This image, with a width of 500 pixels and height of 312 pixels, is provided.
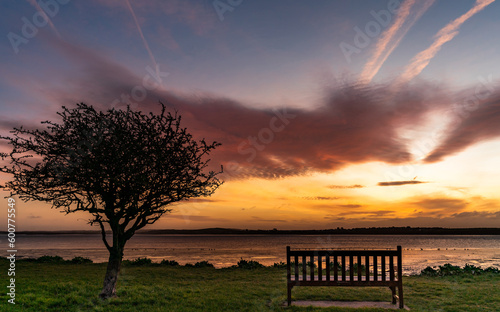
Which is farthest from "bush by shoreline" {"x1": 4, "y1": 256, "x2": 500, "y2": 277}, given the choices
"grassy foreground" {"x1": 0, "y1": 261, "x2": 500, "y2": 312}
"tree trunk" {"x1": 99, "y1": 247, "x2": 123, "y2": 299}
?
"tree trunk" {"x1": 99, "y1": 247, "x2": 123, "y2": 299}

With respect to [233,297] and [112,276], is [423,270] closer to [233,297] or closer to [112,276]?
[233,297]

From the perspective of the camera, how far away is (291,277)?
11.5m

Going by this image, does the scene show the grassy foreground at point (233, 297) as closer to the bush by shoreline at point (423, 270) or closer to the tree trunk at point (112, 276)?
the tree trunk at point (112, 276)

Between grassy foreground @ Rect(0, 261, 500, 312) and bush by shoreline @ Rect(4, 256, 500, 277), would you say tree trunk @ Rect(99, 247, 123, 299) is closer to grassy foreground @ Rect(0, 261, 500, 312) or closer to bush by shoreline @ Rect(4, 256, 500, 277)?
grassy foreground @ Rect(0, 261, 500, 312)

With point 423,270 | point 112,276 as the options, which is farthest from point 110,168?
point 423,270

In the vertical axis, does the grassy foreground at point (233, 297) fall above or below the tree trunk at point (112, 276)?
below

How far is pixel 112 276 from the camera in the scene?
12.5 meters

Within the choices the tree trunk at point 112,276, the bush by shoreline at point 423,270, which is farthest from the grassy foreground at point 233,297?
the bush by shoreline at point 423,270

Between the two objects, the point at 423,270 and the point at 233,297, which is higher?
the point at 233,297

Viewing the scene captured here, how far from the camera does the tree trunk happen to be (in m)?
12.3

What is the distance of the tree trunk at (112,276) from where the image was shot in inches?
484

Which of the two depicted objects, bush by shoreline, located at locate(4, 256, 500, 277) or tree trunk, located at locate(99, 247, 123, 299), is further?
bush by shoreline, located at locate(4, 256, 500, 277)

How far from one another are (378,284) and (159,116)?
32.4 ft

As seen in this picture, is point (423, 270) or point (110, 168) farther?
point (423, 270)
